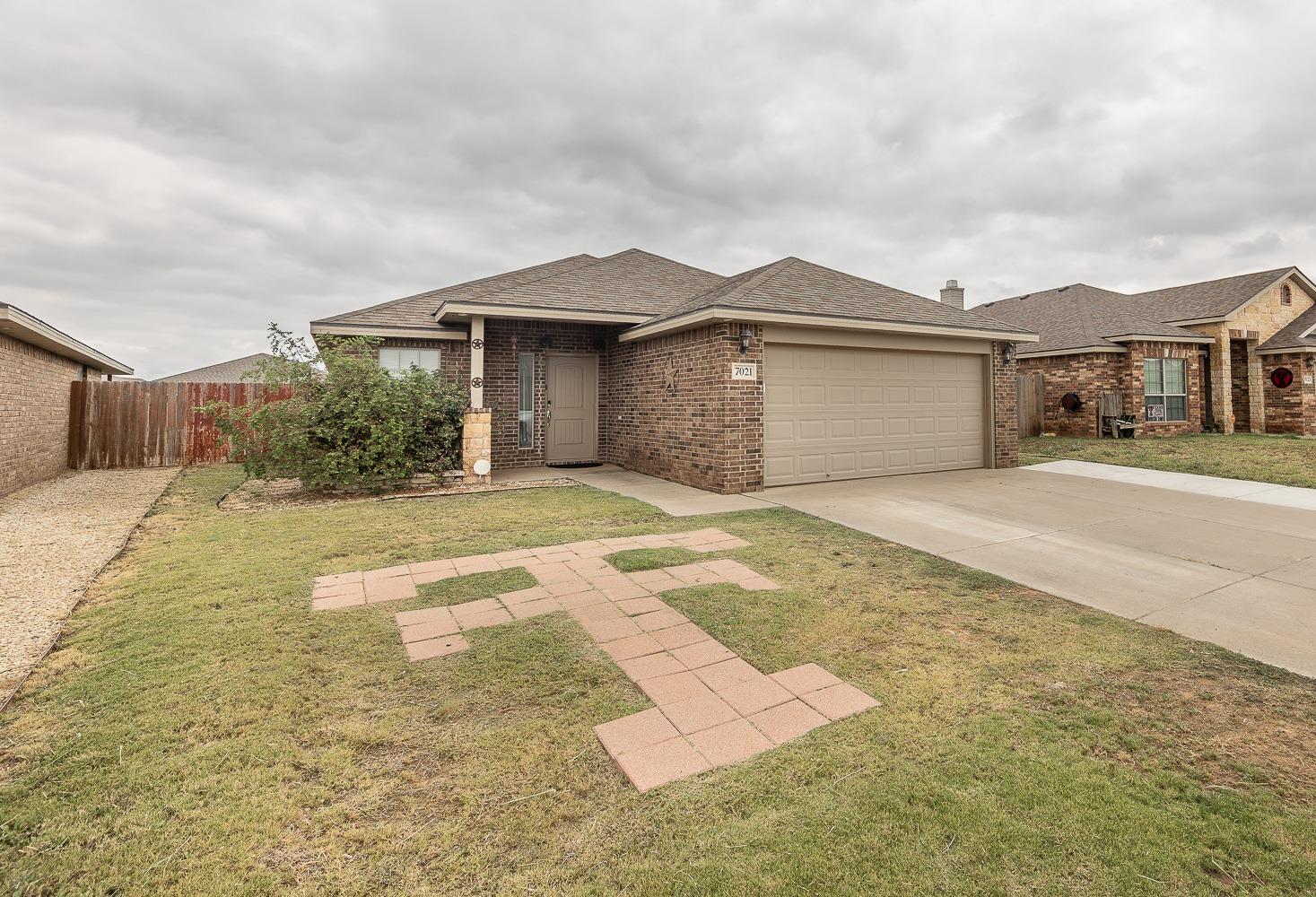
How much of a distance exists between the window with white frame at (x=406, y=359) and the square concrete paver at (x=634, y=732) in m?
9.58

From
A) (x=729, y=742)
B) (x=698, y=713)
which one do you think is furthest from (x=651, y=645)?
(x=729, y=742)

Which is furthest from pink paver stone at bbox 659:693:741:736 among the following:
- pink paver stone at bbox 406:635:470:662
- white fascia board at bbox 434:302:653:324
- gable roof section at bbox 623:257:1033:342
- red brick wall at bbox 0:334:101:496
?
red brick wall at bbox 0:334:101:496

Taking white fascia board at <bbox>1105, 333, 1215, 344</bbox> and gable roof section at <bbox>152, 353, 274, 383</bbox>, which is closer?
white fascia board at <bbox>1105, 333, 1215, 344</bbox>

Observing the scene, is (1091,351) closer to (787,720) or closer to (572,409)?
(572,409)

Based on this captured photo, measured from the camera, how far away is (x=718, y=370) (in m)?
8.09

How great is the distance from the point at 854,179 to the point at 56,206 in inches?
755

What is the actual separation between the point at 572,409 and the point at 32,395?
918cm

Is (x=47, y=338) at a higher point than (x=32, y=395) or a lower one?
higher

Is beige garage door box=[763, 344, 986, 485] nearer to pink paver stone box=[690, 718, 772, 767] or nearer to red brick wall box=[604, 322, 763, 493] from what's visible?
red brick wall box=[604, 322, 763, 493]

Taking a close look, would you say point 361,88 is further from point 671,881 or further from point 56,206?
point 671,881

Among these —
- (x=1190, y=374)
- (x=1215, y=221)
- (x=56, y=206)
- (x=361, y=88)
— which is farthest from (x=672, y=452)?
(x=1215, y=221)

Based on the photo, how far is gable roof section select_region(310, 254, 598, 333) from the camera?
10086 millimetres

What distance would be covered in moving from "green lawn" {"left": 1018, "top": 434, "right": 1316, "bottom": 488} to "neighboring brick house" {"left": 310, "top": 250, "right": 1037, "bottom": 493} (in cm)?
278

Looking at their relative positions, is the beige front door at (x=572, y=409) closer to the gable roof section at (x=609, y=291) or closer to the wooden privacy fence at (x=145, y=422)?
the gable roof section at (x=609, y=291)
